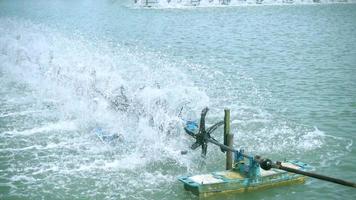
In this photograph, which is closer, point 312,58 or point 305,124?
point 305,124

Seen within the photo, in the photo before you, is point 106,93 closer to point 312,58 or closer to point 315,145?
point 315,145

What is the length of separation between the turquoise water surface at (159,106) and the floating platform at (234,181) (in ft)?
1.34

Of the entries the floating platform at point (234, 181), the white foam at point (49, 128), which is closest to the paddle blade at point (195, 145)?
the floating platform at point (234, 181)

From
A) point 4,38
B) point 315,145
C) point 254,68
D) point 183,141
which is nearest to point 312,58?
point 254,68

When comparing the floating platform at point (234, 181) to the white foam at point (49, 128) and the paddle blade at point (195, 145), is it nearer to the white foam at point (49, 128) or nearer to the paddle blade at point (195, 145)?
the paddle blade at point (195, 145)

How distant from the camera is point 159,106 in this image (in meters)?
23.6

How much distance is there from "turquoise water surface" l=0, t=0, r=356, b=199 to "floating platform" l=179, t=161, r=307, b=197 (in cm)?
41

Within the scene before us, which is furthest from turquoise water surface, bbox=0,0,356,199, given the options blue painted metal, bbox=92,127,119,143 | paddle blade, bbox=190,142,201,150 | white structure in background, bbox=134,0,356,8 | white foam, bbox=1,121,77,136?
white structure in background, bbox=134,0,356,8

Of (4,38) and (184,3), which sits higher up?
(184,3)

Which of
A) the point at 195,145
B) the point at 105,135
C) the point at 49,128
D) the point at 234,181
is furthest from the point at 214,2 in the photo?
the point at 234,181

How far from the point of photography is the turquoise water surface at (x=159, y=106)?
19266 mm

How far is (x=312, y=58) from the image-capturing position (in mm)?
41094

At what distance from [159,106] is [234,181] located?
7.94 meters

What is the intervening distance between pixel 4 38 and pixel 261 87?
34.0 metres
